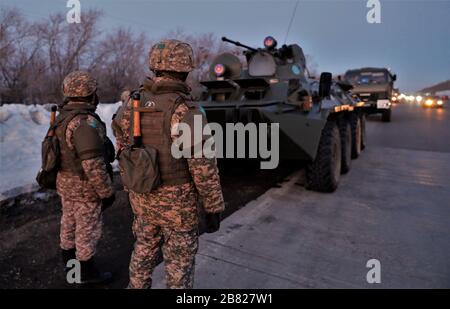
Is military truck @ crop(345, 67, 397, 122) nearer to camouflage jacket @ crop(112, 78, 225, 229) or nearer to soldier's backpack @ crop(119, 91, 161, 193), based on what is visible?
camouflage jacket @ crop(112, 78, 225, 229)

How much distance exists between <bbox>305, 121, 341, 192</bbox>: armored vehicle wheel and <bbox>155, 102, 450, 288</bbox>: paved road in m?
0.13

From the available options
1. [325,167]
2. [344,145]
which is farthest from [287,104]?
[344,145]

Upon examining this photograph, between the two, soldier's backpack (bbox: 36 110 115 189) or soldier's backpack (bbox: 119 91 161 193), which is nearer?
soldier's backpack (bbox: 119 91 161 193)

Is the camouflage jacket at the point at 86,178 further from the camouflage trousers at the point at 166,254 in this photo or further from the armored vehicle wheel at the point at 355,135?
the armored vehicle wheel at the point at 355,135

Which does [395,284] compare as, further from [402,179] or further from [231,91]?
[402,179]

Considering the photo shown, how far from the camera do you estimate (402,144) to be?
8.88 metres

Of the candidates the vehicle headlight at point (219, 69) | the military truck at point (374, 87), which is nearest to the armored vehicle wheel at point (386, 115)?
the military truck at point (374, 87)

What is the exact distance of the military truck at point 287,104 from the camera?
384 centimetres

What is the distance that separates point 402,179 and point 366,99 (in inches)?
349

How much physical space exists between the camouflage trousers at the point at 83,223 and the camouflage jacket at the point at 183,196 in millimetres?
614

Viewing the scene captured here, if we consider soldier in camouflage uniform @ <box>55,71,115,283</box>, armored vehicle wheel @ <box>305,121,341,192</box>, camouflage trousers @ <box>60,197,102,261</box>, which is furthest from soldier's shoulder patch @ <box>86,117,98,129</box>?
armored vehicle wheel @ <box>305,121,341,192</box>

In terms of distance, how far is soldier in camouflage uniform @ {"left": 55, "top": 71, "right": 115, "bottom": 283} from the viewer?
233 centimetres

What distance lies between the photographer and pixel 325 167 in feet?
14.5
